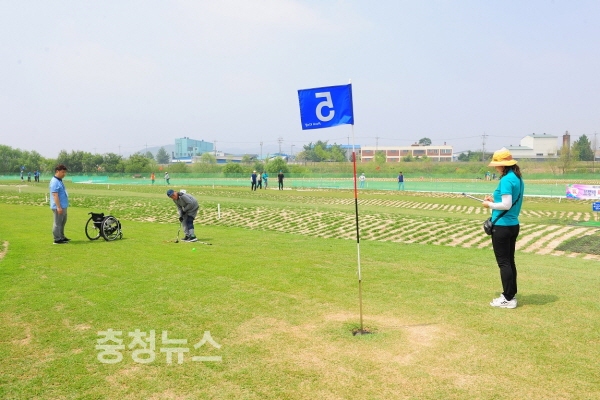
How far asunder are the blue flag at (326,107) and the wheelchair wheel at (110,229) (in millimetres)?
8294

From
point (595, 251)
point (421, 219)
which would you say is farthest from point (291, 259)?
point (421, 219)

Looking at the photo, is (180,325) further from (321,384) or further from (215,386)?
(321,384)

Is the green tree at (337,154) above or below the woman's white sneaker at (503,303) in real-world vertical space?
above

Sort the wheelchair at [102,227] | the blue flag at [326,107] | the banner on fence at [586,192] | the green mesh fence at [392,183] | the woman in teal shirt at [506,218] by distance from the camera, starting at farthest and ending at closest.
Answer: the green mesh fence at [392,183] → the banner on fence at [586,192] → the wheelchair at [102,227] → the woman in teal shirt at [506,218] → the blue flag at [326,107]

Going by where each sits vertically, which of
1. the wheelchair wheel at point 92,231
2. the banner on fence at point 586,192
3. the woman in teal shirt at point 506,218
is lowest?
the banner on fence at point 586,192

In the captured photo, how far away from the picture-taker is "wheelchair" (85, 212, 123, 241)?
41.6ft

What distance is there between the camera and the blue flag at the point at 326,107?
6109mm

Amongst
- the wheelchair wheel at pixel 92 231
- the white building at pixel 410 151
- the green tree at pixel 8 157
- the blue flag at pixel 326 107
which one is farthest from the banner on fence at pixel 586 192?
the white building at pixel 410 151

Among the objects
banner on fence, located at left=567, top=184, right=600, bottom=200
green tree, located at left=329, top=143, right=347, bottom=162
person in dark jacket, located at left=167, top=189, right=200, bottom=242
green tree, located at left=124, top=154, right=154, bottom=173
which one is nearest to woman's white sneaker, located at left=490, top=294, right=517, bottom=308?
person in dark jacket, located at left=167, top=189, right=200, bottom=242

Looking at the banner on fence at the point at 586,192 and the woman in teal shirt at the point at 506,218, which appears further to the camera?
the banner on fence at the point at 586,192

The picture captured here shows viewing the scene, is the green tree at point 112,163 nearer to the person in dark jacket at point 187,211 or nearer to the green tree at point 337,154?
the green tree at point 337,154

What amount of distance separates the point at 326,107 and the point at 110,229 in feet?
28.8

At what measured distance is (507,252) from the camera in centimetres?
645

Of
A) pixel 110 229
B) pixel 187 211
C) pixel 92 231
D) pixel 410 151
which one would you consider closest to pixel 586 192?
pixel 187 211
